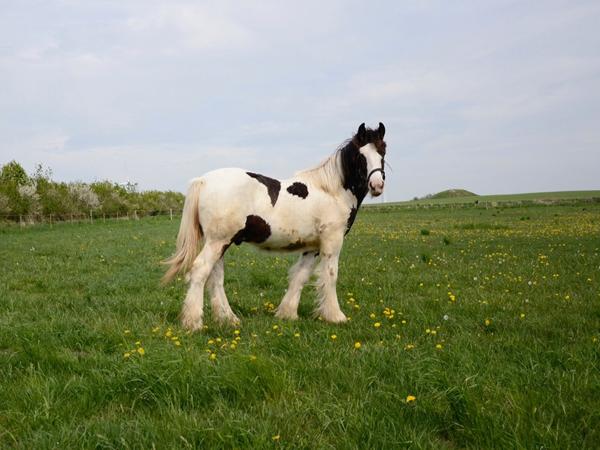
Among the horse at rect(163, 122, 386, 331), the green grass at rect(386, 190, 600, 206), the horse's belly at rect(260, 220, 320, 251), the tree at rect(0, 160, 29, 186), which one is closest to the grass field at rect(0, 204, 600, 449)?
the horse at rect(163, 122, 386, 331)

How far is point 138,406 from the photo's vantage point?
390cm

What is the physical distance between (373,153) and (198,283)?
3194 mm

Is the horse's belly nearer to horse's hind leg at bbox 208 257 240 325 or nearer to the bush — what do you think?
horse's hind leg at bbox 208 257 240 325

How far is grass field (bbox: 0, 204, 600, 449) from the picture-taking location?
3.33 m

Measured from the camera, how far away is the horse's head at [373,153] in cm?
680

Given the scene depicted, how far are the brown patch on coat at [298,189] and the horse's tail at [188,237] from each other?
1348mm

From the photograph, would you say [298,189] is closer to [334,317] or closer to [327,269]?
[327,269]

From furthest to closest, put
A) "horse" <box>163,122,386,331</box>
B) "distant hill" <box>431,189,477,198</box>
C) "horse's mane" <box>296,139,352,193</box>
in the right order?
"distant hill" <box>431,189,477,198</box>
"horse's mane" <box>296,139,352,193</box>
"horse" <box>163,122,386,331</box>

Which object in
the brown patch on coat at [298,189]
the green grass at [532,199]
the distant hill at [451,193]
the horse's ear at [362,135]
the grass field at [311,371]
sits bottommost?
the grass field at [311,371]

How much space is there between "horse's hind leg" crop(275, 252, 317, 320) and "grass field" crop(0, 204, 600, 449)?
1.15ft

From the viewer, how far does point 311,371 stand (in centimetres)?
450

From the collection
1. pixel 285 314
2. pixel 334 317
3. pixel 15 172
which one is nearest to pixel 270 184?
pixel 285 314

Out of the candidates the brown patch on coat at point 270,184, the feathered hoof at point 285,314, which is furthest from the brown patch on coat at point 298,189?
the feathered hoof at point 285,314

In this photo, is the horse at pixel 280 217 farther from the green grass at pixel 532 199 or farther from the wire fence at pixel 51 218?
the green grass at pixel 532 199
